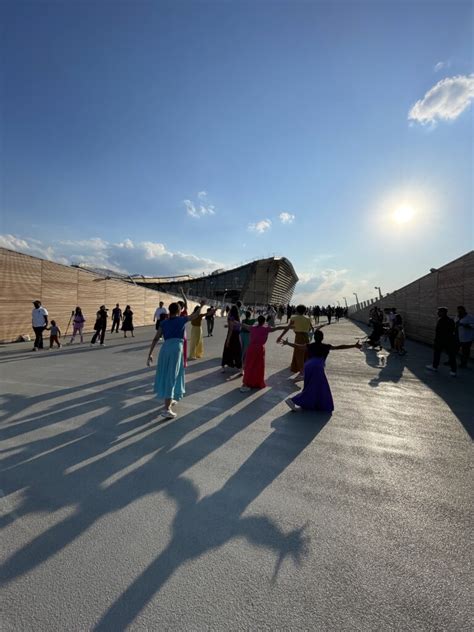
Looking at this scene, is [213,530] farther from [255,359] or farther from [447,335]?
[447,335]

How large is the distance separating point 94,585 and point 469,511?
8.99ft

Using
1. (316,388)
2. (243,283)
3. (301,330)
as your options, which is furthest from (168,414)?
(243,283)

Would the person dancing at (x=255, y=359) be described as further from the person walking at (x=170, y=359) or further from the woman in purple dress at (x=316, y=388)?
the person walking at (x=170, y=359)

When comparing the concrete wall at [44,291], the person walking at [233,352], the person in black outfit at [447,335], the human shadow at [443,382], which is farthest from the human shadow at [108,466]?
the concrete wall at [44,291]

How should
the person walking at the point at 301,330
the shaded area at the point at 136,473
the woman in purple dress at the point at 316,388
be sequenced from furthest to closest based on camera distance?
the person walking at the point at 301,330, the woman in purple dress at the point at 316,388, the shaded area at the point at 136,473

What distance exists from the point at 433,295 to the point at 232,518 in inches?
545

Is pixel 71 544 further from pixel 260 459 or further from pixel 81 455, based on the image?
pixel 260 459

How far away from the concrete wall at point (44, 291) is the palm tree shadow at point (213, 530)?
13255 millimetres

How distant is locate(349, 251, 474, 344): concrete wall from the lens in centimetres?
1006

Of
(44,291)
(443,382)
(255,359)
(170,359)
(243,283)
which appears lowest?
(443,382)

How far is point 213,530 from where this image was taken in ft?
6.81

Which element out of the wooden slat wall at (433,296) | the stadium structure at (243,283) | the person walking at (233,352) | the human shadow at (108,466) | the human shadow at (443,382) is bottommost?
the human shadow at (108,466)

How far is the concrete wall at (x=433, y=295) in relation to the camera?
33.0ft

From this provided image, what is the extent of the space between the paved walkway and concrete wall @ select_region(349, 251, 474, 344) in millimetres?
7350
